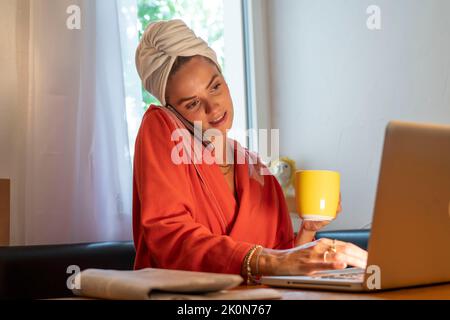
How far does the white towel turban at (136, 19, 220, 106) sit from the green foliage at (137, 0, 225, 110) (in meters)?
1.06

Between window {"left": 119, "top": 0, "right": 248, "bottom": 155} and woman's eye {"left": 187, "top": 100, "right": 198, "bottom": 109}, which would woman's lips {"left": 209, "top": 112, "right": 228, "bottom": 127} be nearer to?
woman's eye {"left": 187, "top": 100, "right": 198, "bottom": 109}

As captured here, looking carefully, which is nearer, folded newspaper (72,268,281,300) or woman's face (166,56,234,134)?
folded newspaper (72,268,281,300)

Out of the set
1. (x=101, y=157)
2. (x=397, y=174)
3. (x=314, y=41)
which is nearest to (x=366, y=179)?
(x=314, y=41)

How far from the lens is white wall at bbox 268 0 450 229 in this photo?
2324mm

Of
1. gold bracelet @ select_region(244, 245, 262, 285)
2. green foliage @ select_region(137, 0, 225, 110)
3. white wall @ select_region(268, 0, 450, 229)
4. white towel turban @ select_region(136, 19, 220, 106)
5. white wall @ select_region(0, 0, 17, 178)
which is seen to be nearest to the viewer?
gold bracelet @ select_region(244, 245, 262, 285)

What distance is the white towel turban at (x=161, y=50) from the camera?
1.44m

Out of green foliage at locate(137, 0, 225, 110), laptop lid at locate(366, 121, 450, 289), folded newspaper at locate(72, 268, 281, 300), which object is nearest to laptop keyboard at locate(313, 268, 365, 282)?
laptop lid at locate(366, 121, 450, 289)

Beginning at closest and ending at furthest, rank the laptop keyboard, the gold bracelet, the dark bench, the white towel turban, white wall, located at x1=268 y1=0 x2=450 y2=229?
1. the laptop keyboard
2. the gold bracelet
3. the white towel turban
4. the dark bench
5. white wall, located at x1=268 y1=0 x2=450 y2=229

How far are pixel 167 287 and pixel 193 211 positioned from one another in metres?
0.64

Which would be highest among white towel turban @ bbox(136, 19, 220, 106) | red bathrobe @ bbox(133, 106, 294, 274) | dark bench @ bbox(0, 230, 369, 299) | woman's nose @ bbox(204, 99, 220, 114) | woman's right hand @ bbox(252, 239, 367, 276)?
white towel turban @ bbox(136, 19, 220, 106)

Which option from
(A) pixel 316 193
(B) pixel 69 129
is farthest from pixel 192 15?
(A) pixel 316 193

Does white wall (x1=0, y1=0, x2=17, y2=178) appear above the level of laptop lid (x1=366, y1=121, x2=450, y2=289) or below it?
above

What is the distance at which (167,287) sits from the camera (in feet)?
2.30
